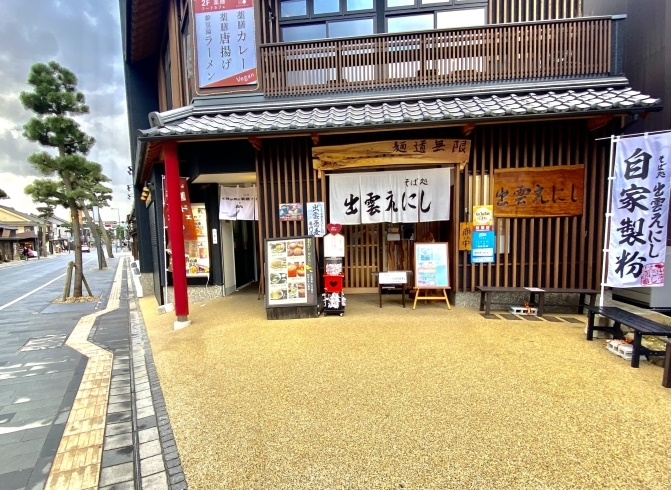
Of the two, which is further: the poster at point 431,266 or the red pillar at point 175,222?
the poster at point 431,266

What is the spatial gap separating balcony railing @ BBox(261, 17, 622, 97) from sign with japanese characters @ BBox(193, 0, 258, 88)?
55 cm

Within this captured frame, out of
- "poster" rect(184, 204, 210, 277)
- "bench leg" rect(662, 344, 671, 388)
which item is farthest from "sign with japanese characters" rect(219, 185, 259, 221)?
"bench leg" rect(662, 344, 671, 388)

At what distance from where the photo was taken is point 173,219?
6418 millimetres

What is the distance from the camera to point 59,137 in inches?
462

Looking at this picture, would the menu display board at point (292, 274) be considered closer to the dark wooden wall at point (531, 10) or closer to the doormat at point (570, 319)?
the doormat at point (570, 319)

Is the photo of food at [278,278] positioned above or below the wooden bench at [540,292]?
above

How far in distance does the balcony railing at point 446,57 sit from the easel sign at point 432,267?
3.74 meters

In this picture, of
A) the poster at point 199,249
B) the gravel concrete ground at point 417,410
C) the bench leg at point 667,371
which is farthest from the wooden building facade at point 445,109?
the bench leg at point 667,371

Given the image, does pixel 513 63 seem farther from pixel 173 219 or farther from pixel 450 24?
pixel 173 219

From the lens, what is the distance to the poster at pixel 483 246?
673 cm

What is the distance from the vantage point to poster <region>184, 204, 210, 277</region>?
28.2 feet

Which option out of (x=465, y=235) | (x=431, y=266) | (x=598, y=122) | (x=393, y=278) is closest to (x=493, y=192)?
(x=465, y=235)

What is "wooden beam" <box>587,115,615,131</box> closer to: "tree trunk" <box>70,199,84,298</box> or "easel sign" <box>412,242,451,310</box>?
"easel sign" <box>412,242,451,310</box>

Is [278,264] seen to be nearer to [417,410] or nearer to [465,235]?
[465,235]
